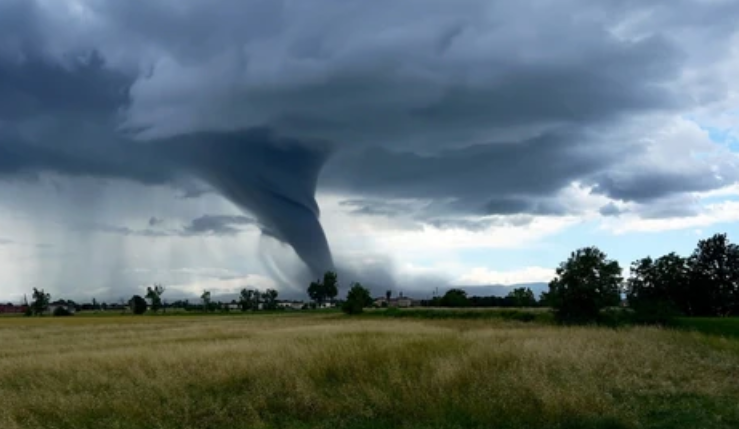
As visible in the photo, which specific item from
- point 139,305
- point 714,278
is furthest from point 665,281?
point 139,305

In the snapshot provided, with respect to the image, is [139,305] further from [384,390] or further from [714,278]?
[384,390]

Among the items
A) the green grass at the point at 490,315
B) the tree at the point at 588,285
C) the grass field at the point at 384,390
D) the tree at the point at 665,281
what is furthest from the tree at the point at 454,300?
→ the grass field at the point at 384,390

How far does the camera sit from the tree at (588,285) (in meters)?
58.3

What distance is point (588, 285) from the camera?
5834cm

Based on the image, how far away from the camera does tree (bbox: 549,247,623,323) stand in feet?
191

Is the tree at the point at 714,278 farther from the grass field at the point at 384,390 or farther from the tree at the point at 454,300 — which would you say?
the grass field at the point at 384,390

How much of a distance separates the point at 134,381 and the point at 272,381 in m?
4.43

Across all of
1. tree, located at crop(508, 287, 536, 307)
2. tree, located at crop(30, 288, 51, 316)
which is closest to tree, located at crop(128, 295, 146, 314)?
tree, located at crop(30, 288, 51, 316)

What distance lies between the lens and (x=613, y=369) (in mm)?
18422

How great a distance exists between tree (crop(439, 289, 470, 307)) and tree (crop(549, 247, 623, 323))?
351 ft

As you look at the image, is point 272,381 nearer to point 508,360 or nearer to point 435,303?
point 508,360

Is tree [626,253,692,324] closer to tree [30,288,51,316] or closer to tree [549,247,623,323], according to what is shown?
tree [549,247,623,323]

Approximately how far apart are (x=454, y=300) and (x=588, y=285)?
363 feet

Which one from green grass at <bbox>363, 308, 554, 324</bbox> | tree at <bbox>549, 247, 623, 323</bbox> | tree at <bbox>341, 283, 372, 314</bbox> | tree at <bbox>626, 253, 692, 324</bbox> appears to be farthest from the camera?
tree at <bbox>341, 283, 372, 314</bbox>
